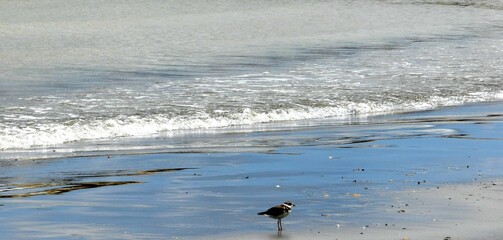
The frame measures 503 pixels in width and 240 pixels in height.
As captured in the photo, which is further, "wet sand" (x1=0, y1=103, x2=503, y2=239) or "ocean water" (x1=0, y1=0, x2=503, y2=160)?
"ocean water" (x1=0, y1=0, x2=503, y2=160)

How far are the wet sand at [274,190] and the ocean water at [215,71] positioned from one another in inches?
53.7

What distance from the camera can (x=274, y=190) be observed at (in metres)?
9.63

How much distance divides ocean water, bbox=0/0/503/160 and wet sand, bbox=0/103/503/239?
1365mm

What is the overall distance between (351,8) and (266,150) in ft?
140

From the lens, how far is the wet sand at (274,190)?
797 cm

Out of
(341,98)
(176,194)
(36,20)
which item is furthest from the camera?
(36,20)

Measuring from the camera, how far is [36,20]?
47.4 meters

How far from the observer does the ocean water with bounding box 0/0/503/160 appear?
1518cm

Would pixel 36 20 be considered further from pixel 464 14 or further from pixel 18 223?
pixel 18 223

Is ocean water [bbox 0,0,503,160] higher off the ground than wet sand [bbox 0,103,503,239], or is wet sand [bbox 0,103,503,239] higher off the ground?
ocean water [bbox 0,0,503,160]

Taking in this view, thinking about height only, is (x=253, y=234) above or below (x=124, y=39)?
below

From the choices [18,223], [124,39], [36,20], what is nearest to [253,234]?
[18,223]

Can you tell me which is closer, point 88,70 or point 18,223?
point 18,223

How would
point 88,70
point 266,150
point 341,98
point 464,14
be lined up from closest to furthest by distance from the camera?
1. point 266,150
2. point 341,98
3. point 88,70
4. point 464,14
